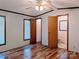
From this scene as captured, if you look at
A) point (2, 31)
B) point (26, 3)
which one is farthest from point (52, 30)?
point (2, 31)

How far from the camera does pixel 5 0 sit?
468 cm

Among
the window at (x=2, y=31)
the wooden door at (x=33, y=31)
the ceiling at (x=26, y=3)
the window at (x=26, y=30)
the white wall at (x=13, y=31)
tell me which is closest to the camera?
the ceiling at (x=26, y=3)

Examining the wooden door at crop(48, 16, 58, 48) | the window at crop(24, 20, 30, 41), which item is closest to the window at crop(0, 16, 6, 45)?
the window at crop(24, 20, 30, 41)

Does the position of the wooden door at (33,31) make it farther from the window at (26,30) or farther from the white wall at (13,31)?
the white wall at (13,31)

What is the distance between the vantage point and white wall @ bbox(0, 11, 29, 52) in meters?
6.44

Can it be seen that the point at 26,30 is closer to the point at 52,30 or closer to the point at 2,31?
the point at 52,30

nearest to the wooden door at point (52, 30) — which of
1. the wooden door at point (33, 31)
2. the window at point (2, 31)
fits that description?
the wooden door at point (33, 31)

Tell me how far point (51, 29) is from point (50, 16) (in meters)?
0.81

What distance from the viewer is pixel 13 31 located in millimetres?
6910

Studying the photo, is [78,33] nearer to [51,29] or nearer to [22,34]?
[51,29]

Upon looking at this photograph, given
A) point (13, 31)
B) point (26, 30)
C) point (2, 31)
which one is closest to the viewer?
point (2, 31)

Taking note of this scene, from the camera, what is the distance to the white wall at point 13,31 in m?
6.44

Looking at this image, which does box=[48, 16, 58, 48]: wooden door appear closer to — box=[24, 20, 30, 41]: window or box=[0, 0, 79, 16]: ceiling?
box=[0, 0, 79, 16]: ceiling

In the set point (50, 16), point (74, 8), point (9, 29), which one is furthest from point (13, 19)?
point (74, 8)
